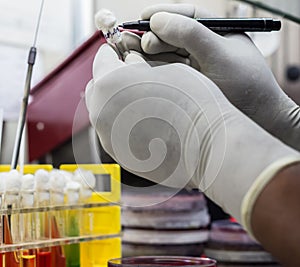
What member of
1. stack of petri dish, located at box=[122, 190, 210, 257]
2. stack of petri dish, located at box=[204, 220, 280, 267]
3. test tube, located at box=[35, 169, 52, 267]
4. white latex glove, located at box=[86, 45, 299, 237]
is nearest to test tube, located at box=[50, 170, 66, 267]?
test tube, located at box=[35, 169, 52, 267]

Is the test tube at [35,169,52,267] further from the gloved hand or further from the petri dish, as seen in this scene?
the gloved hand

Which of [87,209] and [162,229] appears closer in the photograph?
[87,209]

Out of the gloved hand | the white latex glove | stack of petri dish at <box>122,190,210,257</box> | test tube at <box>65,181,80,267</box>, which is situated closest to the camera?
the white latex glove

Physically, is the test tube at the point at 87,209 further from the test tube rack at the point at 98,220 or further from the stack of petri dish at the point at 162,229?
the stack of petri dish at the point at 162,229

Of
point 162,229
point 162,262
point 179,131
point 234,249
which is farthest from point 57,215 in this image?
point 234,249

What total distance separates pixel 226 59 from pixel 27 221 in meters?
0.36

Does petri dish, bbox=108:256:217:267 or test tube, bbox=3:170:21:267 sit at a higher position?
test tube, bbox=3:170:21:267

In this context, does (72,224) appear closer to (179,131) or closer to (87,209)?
(87,209)

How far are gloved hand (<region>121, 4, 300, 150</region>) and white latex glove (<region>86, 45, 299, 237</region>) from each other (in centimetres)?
5

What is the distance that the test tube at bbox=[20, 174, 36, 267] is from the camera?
0.85m

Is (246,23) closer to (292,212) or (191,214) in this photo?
(292,212)

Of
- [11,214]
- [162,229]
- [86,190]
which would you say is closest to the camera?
[11,214]

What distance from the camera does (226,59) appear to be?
2.87 feet

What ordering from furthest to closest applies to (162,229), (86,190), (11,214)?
(162,229)
(86,190)
(11,214)
